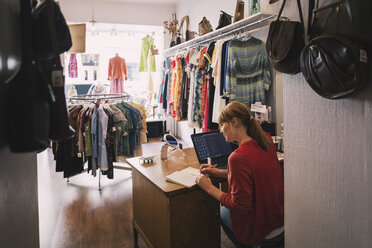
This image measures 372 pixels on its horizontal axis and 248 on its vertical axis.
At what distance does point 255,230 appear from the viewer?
1535mm

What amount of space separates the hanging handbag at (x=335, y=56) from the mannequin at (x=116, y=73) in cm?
599

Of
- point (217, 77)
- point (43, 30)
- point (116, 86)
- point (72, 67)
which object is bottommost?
point (43, 30)

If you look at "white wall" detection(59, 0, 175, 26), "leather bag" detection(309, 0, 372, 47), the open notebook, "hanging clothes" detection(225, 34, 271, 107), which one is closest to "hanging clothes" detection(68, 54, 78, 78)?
"white wall" detection(59, 0, 175, 26)

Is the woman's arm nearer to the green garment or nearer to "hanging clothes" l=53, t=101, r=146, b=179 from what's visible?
"hanging clothes" l=53, t=101, r=146, b=179

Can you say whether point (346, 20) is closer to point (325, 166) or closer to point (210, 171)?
point (325, 166)

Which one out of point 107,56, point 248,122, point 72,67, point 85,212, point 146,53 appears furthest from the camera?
point 107,56

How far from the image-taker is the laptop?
6.95 ft

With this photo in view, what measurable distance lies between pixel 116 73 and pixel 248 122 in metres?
5.41

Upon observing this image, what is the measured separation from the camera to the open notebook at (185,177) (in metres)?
1.78

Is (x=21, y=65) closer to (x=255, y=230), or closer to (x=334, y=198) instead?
(x=334, y=198)

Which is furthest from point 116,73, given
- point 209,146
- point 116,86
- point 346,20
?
point 346,20

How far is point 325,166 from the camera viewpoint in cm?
107

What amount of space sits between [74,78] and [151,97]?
6.77 feet

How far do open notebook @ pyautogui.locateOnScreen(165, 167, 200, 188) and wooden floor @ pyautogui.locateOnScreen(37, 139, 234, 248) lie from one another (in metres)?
0.84
